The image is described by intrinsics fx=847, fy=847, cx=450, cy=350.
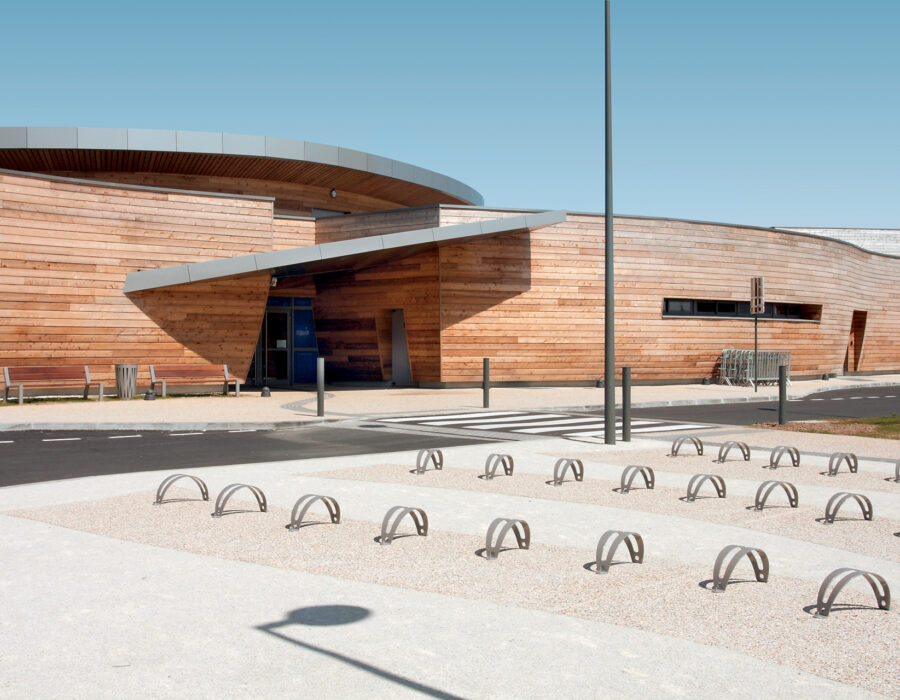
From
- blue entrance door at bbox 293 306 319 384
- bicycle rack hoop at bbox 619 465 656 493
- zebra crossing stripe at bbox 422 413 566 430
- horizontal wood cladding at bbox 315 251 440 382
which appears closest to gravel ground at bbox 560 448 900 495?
bicycle rack hoop at bbox 619 465 656 493

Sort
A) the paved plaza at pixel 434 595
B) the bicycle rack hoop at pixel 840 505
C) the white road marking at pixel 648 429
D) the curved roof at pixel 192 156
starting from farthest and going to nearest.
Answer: the curved roof at pixel 192 156 → the white road marking at pixel 648 429 → the bicycle rack hoop at pixel 840 505 → the paved plaza at pixel 434 595

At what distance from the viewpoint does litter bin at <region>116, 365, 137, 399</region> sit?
21094 mm

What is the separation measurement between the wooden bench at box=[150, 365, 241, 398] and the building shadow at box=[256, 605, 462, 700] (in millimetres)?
17963

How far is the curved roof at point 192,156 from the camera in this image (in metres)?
27.0

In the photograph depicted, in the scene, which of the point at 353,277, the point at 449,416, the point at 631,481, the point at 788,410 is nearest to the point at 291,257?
the point at 449,416

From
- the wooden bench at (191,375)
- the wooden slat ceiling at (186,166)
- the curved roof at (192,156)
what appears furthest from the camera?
the wooden slat ceiling at (186,166)

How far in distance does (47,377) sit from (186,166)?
10971 mm

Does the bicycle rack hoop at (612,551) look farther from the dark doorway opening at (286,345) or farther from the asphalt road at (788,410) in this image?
the dark doorway opening at (286,345)

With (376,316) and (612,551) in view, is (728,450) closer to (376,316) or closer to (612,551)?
(612,551)

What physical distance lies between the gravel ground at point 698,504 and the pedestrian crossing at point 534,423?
490 centimetres

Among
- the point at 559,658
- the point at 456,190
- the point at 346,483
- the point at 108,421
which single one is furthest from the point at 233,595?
the point at 456,190

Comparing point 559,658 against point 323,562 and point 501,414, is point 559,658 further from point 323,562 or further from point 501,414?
point 501,414

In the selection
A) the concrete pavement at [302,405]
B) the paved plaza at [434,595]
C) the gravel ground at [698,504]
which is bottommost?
the paved plaza at [434,595]

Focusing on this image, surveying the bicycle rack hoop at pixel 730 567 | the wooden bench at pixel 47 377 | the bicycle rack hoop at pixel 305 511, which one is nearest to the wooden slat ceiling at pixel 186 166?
the wooden bench at pixel 47 377
